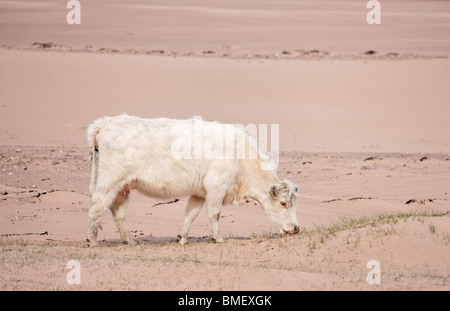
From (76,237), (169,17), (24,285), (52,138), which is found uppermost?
(169,17)

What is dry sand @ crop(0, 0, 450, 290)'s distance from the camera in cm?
984

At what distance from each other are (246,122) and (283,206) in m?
18.5

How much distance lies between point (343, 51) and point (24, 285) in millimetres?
36195

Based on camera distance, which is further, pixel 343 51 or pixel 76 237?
pixel 343 51

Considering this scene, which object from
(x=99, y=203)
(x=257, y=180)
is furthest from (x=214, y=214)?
(x=99, y=203)

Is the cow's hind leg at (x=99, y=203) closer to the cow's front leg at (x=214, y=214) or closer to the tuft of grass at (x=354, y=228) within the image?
the cow's front leg at (x=214, y=214)

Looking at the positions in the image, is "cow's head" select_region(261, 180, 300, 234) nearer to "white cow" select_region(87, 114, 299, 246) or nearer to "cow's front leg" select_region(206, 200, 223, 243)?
"white cow" select_region(87, 114, 299, 246)

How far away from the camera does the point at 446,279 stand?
30.2 ft

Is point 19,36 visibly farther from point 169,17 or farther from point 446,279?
point 446,279

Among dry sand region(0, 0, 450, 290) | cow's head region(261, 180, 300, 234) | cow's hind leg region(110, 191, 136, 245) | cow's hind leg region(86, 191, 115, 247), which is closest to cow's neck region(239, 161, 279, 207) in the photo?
cow's head region(261, 180, 300, 234)

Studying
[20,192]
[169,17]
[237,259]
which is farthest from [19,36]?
[237,259]

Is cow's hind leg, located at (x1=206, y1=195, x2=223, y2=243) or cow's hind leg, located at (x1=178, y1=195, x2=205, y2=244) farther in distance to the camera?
cow's hind leg, located at (x1=178, y1=195, x2=205, y2=244)

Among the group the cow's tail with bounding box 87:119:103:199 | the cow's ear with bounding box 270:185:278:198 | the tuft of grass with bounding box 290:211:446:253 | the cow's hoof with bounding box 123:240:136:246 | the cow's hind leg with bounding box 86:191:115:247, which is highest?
the cow's tail with bounding box 87:119:103:199

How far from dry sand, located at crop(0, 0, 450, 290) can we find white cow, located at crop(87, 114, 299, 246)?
1.95 ft
